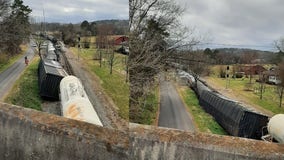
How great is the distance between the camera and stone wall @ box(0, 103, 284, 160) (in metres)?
1.82

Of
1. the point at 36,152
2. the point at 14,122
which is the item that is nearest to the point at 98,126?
the point at 36,152

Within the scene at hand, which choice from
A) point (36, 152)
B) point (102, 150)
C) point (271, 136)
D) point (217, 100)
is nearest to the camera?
point (271, 136)

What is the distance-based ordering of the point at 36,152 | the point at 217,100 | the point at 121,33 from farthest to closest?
the point at 36,152 → the point at 121,33 → the point at 217,100

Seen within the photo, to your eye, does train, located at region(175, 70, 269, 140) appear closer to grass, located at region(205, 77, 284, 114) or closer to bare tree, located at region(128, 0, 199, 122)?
grass, located at region(205, 77, 284, 114)

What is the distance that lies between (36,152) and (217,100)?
Result: 195 cm

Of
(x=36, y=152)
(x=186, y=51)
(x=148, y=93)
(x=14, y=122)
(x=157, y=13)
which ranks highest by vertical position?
(x=157, y=13)

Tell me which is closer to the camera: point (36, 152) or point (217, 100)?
point (217, 100)

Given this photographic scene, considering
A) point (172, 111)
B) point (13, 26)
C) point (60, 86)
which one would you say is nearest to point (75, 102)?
point (60, 86)

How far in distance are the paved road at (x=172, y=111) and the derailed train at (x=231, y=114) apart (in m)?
0.10

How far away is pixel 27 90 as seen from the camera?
2709 mm

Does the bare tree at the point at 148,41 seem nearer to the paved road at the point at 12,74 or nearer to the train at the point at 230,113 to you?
the train at the point at 230,113

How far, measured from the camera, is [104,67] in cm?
246

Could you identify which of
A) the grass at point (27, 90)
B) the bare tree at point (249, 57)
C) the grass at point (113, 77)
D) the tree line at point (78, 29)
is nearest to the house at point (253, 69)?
the bare tree at point (249, 57)

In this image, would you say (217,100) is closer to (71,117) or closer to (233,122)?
(233,122)
